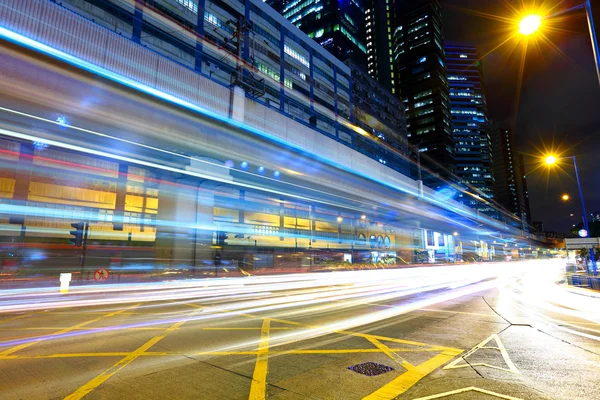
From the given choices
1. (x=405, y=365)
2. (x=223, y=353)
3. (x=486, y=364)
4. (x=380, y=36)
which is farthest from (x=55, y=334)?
(x=380, y=36)

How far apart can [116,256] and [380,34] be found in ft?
677

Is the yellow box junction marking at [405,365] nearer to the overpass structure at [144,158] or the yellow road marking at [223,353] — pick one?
the yellow road marking at [223,353]

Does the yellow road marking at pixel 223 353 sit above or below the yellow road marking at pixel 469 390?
below

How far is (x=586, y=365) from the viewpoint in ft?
16.9

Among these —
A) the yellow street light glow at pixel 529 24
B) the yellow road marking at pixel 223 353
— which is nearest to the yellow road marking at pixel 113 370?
the yellow road marking at pixel 223 353

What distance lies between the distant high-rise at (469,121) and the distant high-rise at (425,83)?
106ft

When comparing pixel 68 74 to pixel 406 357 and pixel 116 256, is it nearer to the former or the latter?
pixel 406 357

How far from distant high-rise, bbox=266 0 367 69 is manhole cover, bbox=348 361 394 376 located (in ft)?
377

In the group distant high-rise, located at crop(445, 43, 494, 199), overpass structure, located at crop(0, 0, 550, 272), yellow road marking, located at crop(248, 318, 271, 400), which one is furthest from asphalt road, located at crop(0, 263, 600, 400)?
distant high-rise, located at crop(445, 43, 494, 199)

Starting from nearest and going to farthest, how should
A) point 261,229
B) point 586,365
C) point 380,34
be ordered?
point 586,365 → point 261,229 → point 380,34

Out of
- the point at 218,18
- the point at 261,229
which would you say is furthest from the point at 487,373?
the point at 218,18

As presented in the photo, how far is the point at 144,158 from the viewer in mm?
18781

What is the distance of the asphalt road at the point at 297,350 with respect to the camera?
4156mm

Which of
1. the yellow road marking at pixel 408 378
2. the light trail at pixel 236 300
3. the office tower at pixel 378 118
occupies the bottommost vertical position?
the light trail at pixel 236 300
